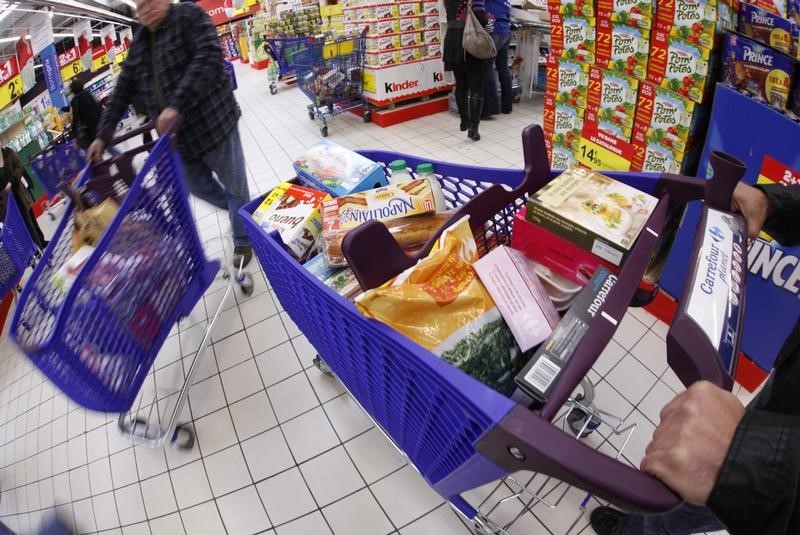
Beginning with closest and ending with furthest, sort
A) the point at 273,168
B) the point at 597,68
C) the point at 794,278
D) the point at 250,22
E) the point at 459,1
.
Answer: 1. the point at 794,278
2. the point at 597,68
3. the point at 459,1
4. the point at 273,168
5. the point at 250,22

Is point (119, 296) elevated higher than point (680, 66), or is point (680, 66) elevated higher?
point (680, 66)

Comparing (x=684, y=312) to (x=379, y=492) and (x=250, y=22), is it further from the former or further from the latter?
(x=250, y=22)

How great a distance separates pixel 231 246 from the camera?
2969 mm

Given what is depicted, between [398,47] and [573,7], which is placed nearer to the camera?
[573,7]

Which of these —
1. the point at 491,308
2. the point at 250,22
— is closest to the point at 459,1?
the point at 491,308

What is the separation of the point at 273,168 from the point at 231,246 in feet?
4.96

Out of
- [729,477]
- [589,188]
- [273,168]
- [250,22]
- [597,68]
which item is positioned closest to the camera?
[729,477]

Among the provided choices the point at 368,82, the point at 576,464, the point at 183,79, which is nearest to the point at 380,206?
the point at 576,464

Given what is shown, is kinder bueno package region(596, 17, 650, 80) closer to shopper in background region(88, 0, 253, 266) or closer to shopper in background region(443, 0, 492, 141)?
shopper in background region(88, 0, 253, 266)

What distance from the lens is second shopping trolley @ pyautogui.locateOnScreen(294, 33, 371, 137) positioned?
4.84 m

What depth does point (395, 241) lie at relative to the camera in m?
0.85

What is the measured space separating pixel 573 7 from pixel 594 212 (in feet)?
5.41

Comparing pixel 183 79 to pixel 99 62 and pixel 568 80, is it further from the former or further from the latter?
pixel 99 62

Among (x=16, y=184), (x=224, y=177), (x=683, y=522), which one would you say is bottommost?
(x=683, y=522)
